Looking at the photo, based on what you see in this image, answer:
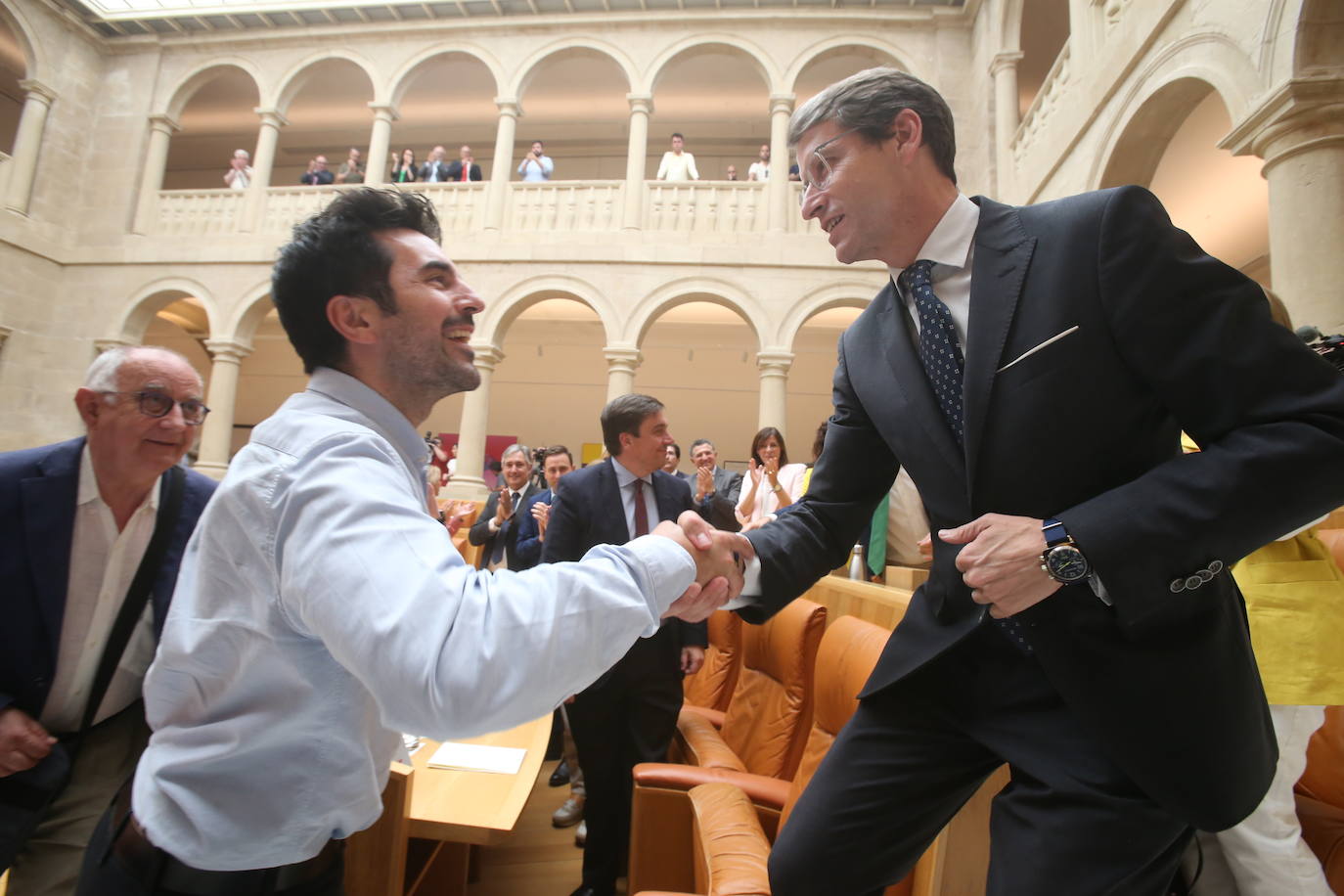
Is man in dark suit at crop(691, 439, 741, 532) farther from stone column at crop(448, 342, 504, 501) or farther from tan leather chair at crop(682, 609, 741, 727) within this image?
stone column at crop(448, 342, 504, 501)

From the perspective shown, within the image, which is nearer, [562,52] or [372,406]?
[372,406]

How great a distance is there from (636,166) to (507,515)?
7229mm

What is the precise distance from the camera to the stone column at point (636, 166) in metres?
10.4

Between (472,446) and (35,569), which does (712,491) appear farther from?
(472,446)

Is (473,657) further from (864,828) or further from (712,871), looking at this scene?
(712,871)

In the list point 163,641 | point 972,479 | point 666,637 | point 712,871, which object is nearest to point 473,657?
point 163,641

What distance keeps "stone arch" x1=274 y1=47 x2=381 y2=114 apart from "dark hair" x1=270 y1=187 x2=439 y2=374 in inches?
484

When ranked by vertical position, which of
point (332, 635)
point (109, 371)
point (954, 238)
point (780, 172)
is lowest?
point (332, 635)

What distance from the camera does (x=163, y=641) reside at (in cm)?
104

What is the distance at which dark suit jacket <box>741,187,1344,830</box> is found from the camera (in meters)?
0.92

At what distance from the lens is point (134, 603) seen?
1.79 meters

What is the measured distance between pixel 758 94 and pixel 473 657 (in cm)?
1435

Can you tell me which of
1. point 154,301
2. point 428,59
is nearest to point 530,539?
point 428,59

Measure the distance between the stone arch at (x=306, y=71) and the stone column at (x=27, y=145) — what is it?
3555mm
